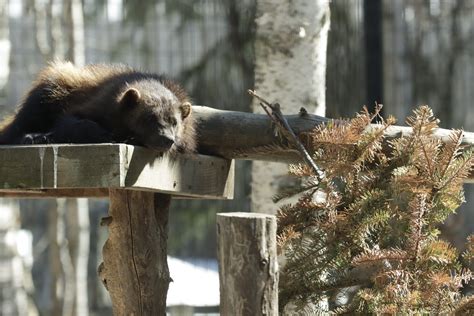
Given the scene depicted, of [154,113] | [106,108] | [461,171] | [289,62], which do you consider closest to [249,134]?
[154,113]

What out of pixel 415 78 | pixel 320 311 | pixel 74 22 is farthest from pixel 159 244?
pixel 415 78

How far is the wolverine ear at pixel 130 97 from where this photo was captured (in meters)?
4.88

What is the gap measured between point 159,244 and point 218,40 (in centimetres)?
499

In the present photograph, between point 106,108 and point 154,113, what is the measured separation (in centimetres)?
24

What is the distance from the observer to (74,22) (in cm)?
909

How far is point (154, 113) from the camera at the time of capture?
495 centimetres

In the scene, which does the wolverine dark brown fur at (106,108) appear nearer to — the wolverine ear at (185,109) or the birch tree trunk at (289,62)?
the wolverine ear at (185,109)

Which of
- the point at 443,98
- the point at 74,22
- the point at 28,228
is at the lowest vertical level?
the point at 28,228

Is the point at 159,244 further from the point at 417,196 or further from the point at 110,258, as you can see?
the point at 417,196

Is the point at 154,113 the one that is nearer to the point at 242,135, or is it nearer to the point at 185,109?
the point at 185,109

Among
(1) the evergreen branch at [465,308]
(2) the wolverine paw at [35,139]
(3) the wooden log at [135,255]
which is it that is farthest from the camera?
(3) the wooden log at [135,255]

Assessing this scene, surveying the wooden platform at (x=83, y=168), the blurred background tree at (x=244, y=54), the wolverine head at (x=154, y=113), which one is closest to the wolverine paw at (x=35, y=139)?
the wooden platform at (x=83, y=168)

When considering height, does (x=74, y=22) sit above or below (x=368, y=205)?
above

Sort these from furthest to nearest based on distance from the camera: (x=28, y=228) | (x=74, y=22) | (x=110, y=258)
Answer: (x=28, y=228) → (x=74, y=22) → (x=110, y=258)
